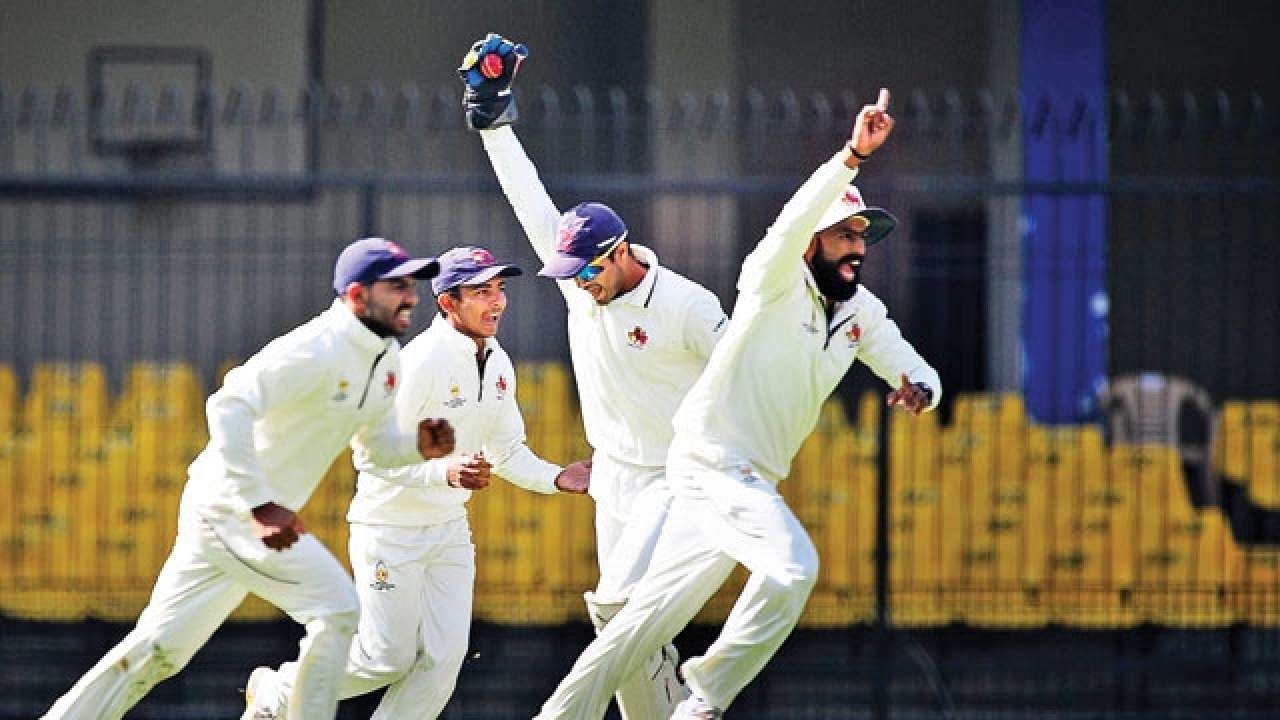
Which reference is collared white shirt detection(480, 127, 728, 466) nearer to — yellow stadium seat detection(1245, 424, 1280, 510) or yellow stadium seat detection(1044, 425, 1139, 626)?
yellow stadium seat detection(1044, 425, 1139, 626)

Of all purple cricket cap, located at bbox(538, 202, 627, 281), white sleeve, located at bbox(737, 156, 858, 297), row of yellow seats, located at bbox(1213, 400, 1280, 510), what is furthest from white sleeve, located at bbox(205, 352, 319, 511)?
row of yellow seats, located at bbox(1213, 400, 1280, 510)

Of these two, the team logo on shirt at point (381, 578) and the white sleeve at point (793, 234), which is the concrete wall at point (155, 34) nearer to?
the team logo on shirt at point (381, 578)

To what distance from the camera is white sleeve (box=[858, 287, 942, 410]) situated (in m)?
8.64

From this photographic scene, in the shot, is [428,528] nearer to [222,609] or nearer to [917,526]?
[222,609]

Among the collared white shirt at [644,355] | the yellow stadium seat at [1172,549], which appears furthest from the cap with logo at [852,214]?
the yellow stadium seat at [1172,549]

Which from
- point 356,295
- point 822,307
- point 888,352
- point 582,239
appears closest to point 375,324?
point 356,295

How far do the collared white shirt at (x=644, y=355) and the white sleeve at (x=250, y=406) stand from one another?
1.50m

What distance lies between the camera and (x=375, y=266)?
8.05m

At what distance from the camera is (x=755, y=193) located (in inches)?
451

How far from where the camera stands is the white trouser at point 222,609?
8.02 meters

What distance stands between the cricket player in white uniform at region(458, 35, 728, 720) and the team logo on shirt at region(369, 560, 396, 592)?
2.35 ft

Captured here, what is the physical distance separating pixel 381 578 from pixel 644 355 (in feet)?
3.99

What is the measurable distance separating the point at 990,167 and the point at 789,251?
8849mm

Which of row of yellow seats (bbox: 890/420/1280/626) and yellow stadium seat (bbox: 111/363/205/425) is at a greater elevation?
yellow stadium seat (bbox: 111/363/205/425)
